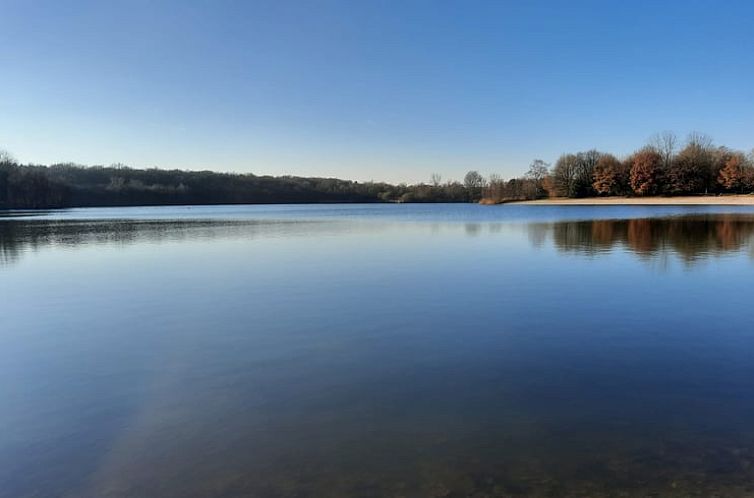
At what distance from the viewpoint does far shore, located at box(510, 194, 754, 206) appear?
58.2 m

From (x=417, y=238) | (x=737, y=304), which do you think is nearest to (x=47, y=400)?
(x=737, y=304)

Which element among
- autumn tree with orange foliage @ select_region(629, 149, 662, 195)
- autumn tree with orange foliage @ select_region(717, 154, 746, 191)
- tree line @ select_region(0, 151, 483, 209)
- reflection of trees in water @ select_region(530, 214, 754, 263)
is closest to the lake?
reflection of trees in water @ select_region(530, 214, 754, 263)

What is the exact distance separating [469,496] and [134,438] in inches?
119

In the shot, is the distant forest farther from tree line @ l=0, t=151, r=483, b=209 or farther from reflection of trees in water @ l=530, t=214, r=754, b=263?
reflection of trees in water @ l=530, t=214, r=754, b=263

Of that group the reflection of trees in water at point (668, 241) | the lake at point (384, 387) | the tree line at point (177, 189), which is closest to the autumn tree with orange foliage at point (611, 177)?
the tree line at point (177, 189)

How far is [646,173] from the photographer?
7412 cm

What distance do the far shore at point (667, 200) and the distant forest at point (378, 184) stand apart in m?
3.37

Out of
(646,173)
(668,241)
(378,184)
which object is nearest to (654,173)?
(646,173)

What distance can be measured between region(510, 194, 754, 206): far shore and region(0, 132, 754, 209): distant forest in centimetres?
337

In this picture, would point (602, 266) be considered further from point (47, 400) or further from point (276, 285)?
point (47, 400)

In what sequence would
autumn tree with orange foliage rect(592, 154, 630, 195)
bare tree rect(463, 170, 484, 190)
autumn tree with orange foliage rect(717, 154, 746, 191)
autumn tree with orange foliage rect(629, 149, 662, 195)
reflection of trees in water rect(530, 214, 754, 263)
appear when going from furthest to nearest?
bare tree rect(463, 170, 484, 190)
autumn tree with orange foliage rect(592, 154, 630, 195)
autumn tree with orange foliage rect(629, 149, 662, 195)
autumn tree with orange foliage rect(717, 154, 746, 191)
reflection of trees in water rect(530, 214, 754, 263)

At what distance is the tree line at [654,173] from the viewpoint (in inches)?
2687

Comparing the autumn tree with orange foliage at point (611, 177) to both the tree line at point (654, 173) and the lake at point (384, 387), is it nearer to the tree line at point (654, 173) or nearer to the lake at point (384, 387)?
the tree line at point (654, 173)

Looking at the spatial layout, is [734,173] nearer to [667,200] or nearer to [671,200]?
[671,200]
